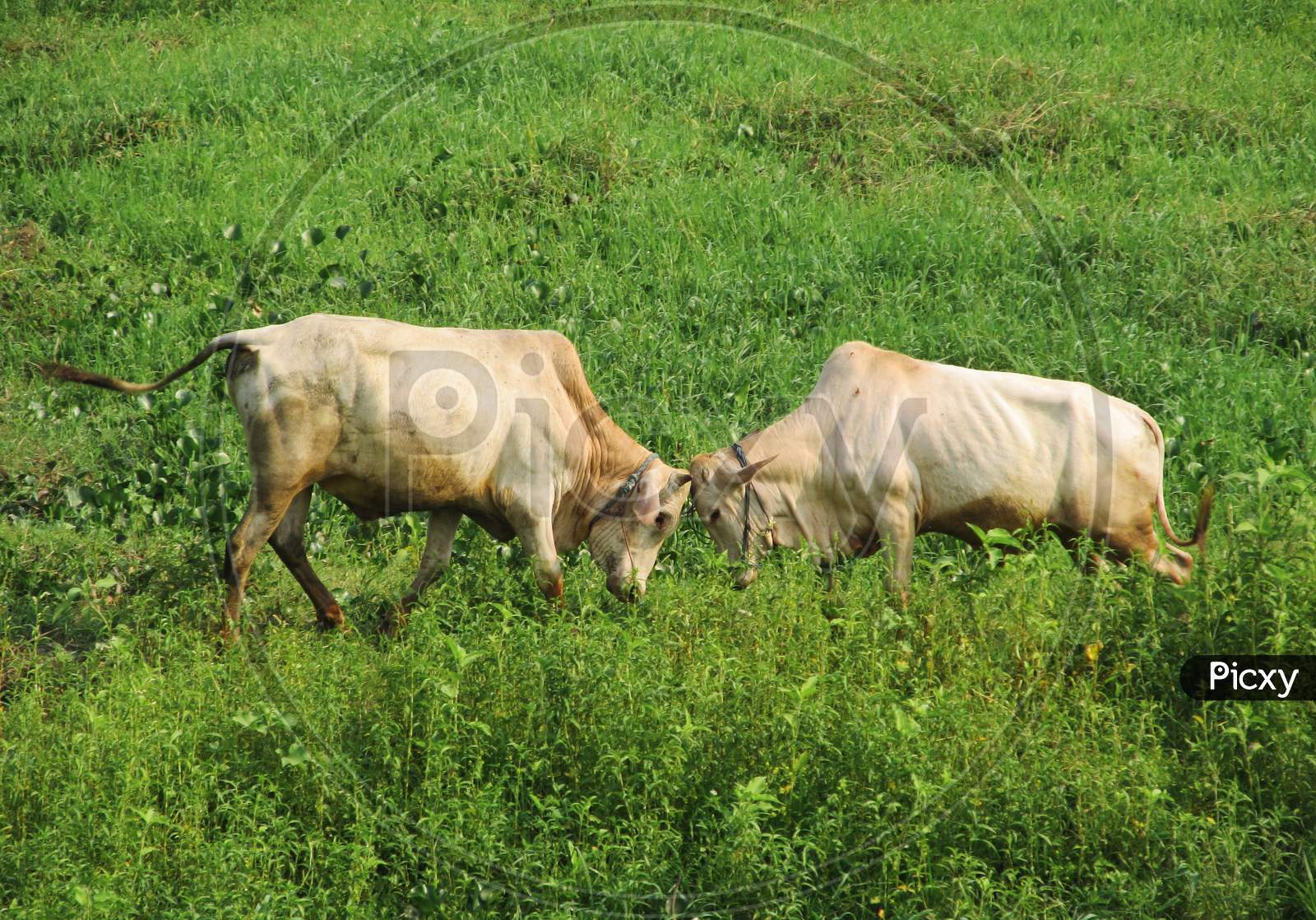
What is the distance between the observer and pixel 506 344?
668cm

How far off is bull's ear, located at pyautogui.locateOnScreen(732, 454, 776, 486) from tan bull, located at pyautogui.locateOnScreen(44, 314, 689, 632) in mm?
293

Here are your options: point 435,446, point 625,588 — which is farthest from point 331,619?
point 625,588

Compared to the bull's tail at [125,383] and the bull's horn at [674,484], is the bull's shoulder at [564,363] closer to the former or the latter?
the bull's horn at [674,484]

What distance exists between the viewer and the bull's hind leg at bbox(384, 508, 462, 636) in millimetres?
6723

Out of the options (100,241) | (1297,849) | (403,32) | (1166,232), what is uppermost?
(403,32)

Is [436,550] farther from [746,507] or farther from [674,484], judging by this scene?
[746,507]

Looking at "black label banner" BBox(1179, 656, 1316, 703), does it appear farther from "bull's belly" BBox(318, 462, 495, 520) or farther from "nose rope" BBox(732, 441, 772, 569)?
"bull's belly" BBox(318, 462, 495, 520)

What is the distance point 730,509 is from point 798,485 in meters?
0.34

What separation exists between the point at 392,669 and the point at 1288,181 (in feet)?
24.9

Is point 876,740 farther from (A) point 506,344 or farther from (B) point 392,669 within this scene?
(A) point 506,344

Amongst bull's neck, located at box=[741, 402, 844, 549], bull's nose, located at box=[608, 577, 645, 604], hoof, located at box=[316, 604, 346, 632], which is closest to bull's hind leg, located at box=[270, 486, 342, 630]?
hoof, located at box=[316, 604, 346, 632]

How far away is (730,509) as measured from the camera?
22.1ft

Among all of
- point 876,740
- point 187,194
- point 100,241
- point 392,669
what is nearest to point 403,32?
Answer: point 187,194

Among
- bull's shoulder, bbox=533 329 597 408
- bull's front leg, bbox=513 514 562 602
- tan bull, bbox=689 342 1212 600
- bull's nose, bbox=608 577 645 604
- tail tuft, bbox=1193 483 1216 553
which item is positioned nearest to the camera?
tail tuft, bbox=1193 483 1216 553
